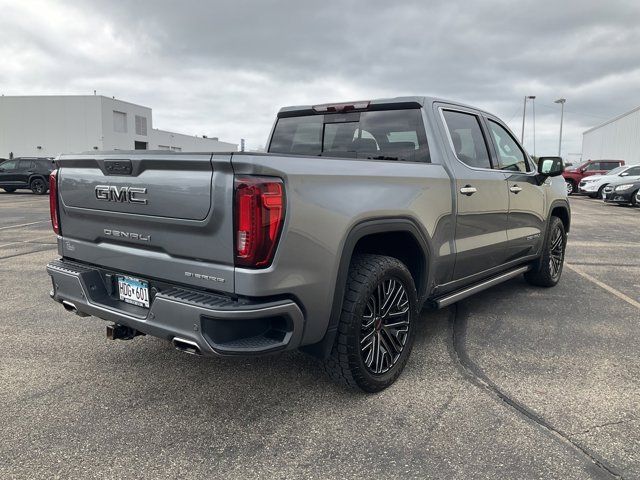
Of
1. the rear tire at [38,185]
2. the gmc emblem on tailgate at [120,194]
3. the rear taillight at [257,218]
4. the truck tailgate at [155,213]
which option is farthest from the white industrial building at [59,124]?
the rear taillight at [257,218]

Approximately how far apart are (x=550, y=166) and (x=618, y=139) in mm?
42819

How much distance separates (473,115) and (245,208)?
2.76 metres

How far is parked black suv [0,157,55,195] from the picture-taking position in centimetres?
2219

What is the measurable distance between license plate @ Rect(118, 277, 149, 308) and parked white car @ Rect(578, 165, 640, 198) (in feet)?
70.5

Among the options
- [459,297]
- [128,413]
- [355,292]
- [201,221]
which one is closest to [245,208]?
[201,221]

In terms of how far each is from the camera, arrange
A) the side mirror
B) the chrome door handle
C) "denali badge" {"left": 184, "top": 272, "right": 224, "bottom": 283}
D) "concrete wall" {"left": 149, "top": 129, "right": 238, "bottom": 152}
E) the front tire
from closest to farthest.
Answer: "denali badge" {"left": 184, "top": 272, "right": 224, "bottom": 283}, the front tire, the chrome door handle, the side mirror, "concrete wall" {"left": 149, "top": 129, "right": 238, "bottom": 152}

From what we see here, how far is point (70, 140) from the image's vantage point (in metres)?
46.0

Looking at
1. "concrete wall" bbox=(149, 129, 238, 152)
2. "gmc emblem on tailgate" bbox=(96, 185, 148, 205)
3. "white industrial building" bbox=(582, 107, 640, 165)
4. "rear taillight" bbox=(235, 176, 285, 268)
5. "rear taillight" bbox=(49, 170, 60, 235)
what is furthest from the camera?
"concrete wall" bbox=(149, 129, 238, 152)

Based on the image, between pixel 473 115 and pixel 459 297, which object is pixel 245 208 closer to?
pixel 459 297

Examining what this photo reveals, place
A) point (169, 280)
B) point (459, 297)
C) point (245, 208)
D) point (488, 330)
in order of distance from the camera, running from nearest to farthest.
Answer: point (245, 208)
point (169, 280)
point (459, 297)
point (488, 330)

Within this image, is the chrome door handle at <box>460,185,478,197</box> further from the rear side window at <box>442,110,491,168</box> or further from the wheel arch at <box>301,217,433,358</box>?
the wheel arch at <box>301,217,433,358</box>

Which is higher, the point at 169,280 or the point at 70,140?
the point at 70,140

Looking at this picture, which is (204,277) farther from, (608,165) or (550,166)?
(608,165)

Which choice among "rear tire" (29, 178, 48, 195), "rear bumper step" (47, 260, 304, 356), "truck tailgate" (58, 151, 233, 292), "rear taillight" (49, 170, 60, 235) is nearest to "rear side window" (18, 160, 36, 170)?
"rear tire" (29, 178, 48, 195)
